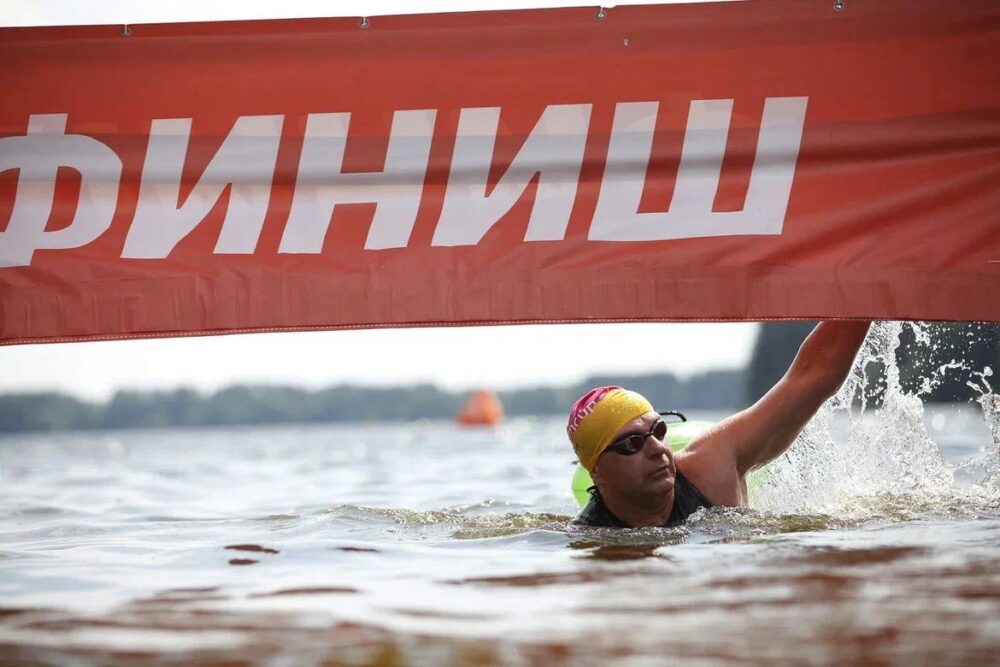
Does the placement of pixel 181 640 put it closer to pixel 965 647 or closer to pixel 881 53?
pixel 965 647

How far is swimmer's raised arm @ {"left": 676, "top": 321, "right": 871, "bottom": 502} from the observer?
17.5 feet

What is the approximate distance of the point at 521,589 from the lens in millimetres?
3857

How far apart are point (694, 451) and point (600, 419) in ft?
2.22

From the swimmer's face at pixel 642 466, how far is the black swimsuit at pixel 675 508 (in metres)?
0.17

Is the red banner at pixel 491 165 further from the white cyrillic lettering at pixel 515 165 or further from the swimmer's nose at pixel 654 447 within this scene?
the swimmer's nose at pixel 654 447

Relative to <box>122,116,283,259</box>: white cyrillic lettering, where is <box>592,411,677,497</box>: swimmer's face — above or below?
below

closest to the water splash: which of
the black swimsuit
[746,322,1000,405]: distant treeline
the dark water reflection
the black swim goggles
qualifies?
[746,322,1000,405]: distant treeline

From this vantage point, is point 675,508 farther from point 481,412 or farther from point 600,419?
point 481,412

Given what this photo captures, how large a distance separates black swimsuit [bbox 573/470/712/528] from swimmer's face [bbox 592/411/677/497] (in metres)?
0.17

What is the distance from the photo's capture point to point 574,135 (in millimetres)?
5344

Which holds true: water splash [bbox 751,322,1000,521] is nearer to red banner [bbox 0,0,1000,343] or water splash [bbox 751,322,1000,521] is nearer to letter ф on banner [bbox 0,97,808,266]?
red banner [bbox 0,0,1000,343]

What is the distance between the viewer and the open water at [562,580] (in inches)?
116

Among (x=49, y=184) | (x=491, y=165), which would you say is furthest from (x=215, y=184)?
(x=491, y=165)

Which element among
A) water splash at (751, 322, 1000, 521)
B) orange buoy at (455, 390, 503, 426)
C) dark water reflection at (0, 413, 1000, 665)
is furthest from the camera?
orange buoy at (455, 390, 503, 426)
